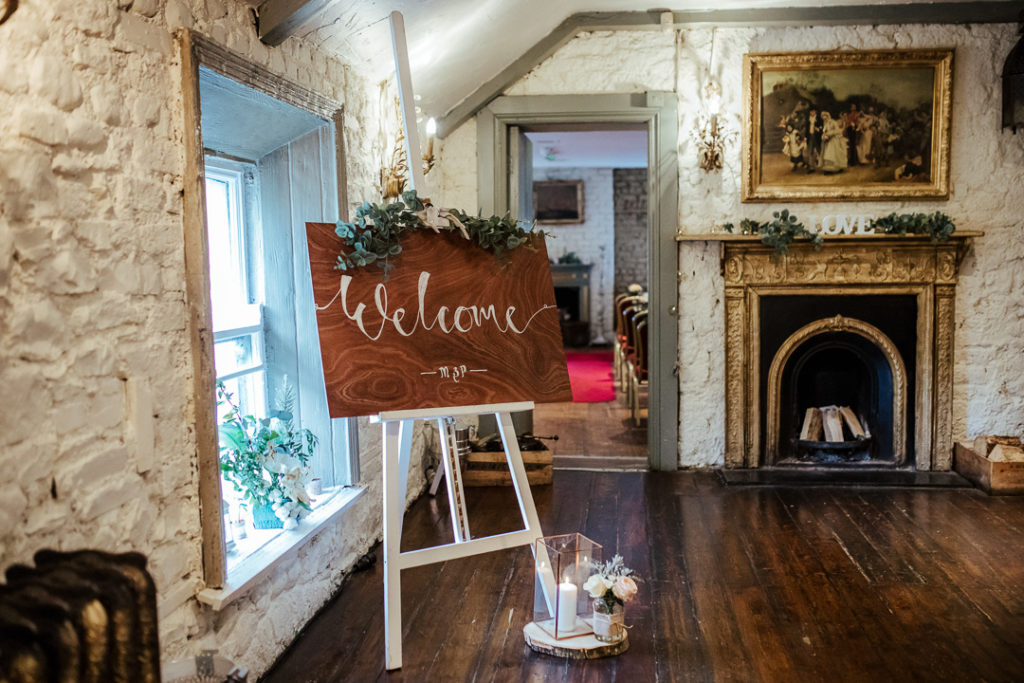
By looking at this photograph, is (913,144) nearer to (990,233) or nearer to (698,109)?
(990,233)

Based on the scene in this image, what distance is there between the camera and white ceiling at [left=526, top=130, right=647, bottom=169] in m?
9.09

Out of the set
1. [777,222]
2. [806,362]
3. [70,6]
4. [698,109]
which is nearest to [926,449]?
[806,362]

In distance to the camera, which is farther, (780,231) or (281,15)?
(780,231)

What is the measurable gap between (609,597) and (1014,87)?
156 inches

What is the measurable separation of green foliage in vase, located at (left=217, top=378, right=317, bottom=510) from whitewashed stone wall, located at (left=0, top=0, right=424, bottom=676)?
0.43m

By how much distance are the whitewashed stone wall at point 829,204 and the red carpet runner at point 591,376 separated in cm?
159

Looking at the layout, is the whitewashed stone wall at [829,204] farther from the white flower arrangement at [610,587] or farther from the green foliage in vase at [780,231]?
the white flower arrangement at [610,587]

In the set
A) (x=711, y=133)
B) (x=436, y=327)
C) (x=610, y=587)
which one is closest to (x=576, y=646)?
(x=610, y=587)

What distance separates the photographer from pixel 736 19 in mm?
5039

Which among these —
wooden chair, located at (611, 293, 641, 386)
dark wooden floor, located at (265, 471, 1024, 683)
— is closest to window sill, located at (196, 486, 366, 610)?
dark wooden floor, located at (265, 471, 1024, 683)

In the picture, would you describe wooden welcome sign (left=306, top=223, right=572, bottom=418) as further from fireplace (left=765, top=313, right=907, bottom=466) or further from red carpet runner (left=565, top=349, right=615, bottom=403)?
red carpet runner (left=565, top=349, right=615, bottom=403)

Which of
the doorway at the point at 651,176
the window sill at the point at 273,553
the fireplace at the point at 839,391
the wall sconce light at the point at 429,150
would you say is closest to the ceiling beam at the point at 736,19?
the doorway at the point at 651,176

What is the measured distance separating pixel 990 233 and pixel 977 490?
1.52 meters

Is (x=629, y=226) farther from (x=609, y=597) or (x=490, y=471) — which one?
(x=609, y=597)
